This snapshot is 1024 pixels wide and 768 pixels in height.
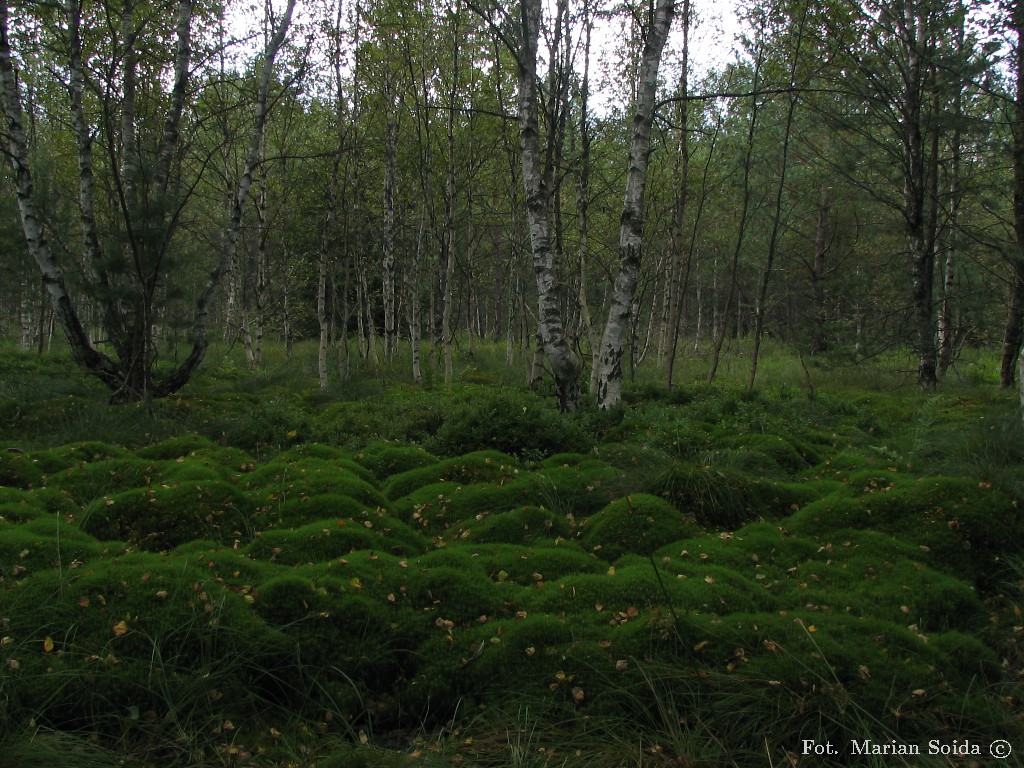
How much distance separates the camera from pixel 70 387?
9.21 metres

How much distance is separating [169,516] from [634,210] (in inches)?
Answer: 258

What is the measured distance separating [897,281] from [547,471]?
12.0m

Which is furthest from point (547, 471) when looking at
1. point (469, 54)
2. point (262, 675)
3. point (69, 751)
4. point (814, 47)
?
point (469, 54)

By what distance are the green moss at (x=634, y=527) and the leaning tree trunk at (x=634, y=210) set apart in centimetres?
371

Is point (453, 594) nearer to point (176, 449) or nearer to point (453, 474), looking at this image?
point (453, 474)

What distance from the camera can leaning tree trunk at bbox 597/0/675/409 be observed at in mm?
8055

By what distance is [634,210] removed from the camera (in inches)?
326

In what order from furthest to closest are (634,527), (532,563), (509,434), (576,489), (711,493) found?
(509,434)
(576,489)
(711,493)
(634,527)
(532,563)

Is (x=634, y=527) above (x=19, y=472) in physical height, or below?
below

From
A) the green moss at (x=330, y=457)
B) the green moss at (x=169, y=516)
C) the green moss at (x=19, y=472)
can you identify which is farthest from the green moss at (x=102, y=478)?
the green moss at (x=330, y=457)

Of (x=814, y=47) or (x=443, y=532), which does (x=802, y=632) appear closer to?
(x=443, y=532)

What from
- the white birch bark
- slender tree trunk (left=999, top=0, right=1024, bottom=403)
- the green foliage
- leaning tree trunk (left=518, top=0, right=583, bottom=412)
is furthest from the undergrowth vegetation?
slender tree trunk (left=999, top=0, right=1024, bottom=403)

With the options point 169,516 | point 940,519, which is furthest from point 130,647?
point 940,519

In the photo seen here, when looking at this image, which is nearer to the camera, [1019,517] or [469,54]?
[1019,517]
